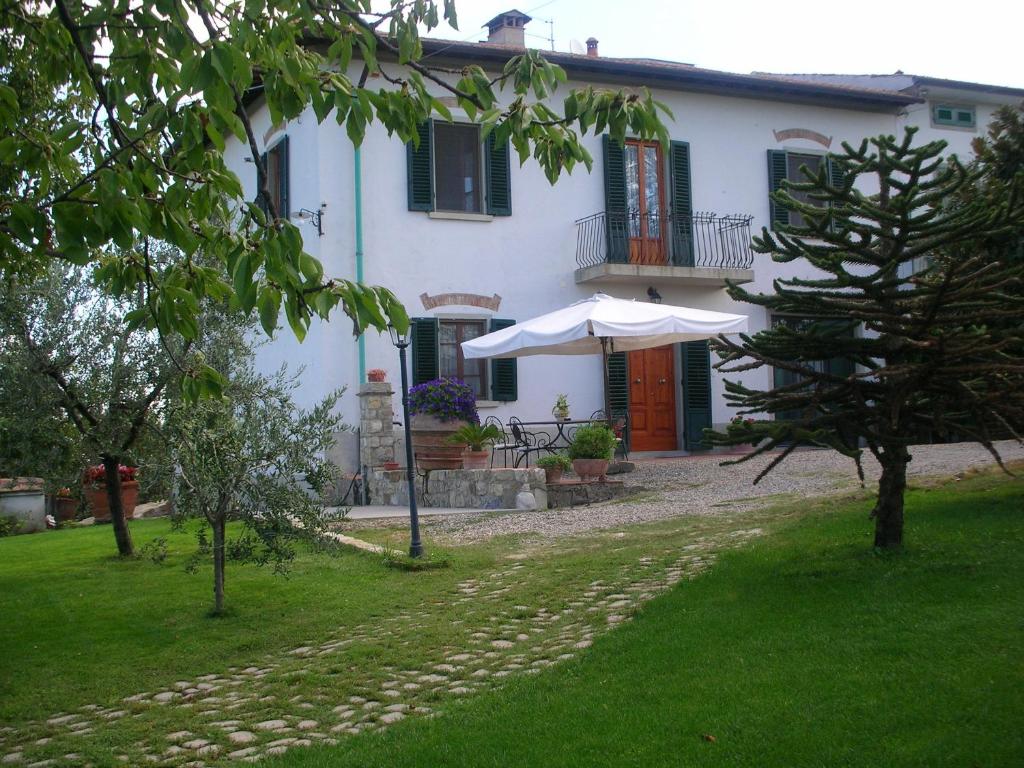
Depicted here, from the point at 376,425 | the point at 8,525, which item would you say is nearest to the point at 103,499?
the point at 8,525

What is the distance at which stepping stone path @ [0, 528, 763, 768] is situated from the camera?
4688 mm

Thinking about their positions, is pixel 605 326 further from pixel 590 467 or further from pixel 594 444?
pixel 590 467

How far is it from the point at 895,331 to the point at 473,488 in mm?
7510

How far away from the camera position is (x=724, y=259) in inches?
701

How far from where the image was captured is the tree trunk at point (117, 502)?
912 cm

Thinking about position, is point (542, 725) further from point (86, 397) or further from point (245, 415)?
point (86, 397)

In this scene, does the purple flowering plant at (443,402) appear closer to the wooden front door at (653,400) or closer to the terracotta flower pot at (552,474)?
the terracotta flower pot at (552,474)

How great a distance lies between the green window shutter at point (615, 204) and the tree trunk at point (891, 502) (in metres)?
10.7

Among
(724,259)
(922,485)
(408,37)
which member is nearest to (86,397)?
(408,37)

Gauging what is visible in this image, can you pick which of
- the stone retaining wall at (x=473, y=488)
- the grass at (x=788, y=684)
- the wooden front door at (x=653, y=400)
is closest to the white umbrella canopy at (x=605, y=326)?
the stone retaining wall at (x=473, y=488)

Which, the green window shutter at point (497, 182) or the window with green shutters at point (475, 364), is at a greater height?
the green window shutter at point (497, 182)

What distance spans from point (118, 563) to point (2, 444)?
1773 mm

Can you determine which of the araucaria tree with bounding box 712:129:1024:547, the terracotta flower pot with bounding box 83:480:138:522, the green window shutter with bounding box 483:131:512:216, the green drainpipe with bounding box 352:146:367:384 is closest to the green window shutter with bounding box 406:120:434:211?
the green drainpipe with bounding box 352:146:367:384

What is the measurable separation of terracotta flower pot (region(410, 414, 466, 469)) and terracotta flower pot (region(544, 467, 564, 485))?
4.14ft
